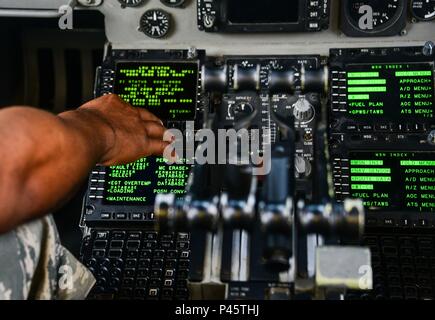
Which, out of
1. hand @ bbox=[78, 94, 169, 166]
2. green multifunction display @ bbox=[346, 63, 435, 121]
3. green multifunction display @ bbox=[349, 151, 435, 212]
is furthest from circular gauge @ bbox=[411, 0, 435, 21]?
hand @ bbox=[78, 94, 169, 166]

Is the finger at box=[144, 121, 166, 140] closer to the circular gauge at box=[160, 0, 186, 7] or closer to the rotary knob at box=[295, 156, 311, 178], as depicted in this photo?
the rotary knob at box=[295, 156, 311, 178]

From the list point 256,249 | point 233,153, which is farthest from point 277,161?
point 256,249

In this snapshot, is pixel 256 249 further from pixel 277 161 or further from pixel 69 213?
pixel 69 213

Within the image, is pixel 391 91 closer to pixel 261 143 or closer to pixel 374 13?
pixel 374 13

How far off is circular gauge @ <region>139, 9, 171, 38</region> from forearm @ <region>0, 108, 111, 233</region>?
1577mm

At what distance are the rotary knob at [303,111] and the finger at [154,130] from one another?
62 cm

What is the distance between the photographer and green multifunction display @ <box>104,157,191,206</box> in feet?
9.55

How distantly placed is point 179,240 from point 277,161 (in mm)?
1172

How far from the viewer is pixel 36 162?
1.63 meters

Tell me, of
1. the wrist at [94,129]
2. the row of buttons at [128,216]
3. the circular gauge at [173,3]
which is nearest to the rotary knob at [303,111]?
the row of buttons at [128,216]

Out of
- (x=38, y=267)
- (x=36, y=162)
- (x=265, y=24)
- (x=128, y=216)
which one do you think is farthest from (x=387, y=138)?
(x=36, y=162)

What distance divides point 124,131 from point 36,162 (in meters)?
0.63

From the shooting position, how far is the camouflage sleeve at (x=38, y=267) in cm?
172

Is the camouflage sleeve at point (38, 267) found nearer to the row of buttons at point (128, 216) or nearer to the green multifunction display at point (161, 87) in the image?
the row of buttons at point (128, 216)
